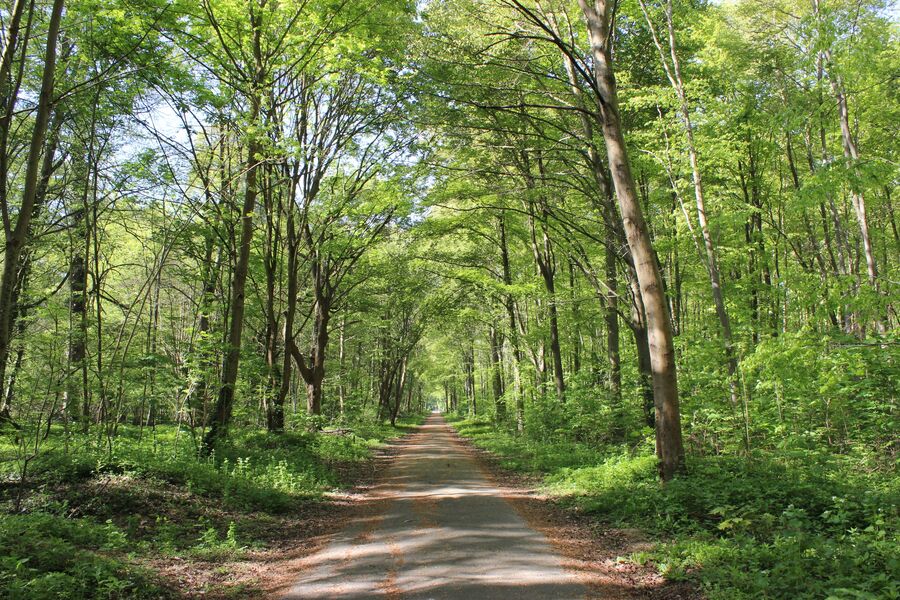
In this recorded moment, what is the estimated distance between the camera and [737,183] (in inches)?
643

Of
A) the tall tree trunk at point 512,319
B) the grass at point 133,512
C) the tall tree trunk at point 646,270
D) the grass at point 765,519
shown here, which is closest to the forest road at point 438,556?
the grass at point 133,512

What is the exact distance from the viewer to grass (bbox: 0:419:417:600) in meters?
4.55

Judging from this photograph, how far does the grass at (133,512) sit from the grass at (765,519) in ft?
15.1

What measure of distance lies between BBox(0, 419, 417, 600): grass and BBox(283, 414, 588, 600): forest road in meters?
1.03

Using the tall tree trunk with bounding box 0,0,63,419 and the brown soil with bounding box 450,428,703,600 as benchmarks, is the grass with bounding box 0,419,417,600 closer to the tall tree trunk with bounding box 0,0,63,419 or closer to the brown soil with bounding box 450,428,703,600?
the tall tree trunk with bounding box 0,0,63,419

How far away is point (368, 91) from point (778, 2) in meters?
13.4

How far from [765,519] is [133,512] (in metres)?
7.97

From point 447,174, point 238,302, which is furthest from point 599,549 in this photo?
point 447,174

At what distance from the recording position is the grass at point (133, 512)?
14.9 feet

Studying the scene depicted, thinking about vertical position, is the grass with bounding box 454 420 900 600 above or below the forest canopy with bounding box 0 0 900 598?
below

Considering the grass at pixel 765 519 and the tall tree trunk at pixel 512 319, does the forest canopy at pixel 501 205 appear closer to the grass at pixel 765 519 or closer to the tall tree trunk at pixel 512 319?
the grass at pixel 765 519

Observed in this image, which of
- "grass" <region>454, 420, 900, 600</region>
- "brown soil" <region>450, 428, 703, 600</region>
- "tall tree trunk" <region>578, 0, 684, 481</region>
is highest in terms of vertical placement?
"tall tree trunk" <region>578, 0, 684, 481</region>

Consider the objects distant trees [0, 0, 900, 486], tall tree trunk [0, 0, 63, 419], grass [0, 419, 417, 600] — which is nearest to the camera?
tall tree trunk [0, 0, 63, 419]

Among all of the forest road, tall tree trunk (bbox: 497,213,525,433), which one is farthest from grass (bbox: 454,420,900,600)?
tall tree trunk (bbox: 497,213,525,433)
